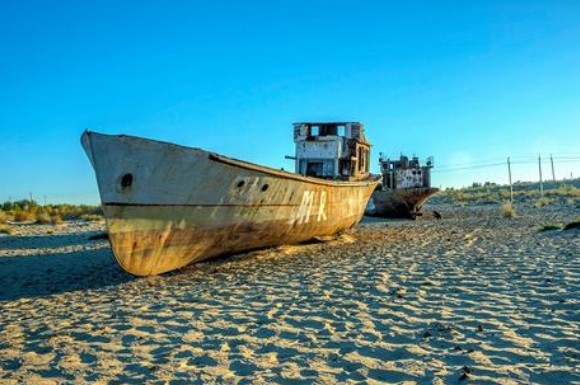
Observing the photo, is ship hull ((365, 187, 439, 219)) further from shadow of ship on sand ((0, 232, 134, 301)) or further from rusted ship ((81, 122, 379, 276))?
shadow of ship on sand ((0, 232, 134, 301))

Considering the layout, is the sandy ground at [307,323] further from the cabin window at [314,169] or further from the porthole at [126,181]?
the cabin window at [314,169]

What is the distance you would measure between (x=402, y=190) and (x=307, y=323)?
19.7 metres

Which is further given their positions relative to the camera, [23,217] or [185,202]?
[23,217]

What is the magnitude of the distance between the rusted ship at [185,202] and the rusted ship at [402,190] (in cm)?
1398

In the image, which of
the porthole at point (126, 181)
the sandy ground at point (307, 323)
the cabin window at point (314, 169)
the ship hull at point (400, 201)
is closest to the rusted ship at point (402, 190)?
the ship hull at point (400, 201)

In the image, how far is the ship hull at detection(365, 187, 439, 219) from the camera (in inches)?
912

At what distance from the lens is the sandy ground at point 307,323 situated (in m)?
3.12

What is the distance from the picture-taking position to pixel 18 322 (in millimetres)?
4762

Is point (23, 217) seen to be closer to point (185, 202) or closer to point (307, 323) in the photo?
point (185, 202)

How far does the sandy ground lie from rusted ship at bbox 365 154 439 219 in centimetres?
1553

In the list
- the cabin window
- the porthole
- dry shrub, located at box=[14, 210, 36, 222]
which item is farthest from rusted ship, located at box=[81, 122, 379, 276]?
dry shrub, located at box=[14, 210, 36, 222]

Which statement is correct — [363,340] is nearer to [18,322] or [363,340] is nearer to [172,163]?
[18,322]

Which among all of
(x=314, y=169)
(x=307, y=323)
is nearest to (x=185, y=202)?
(x=307, y=323)

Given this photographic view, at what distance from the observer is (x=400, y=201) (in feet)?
76.9
